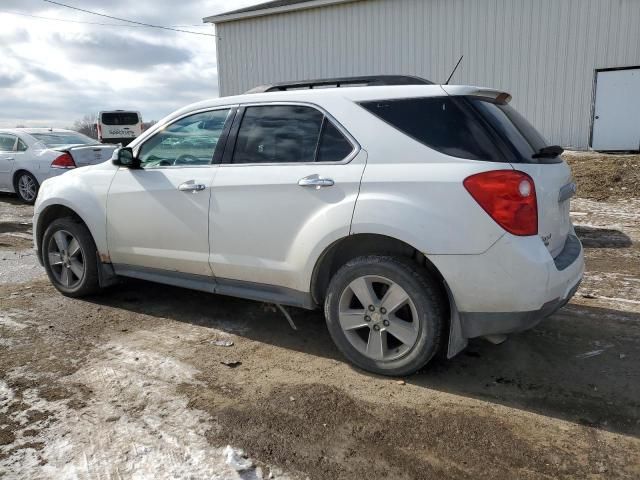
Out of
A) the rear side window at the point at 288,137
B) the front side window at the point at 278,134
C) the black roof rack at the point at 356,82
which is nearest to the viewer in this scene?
the rear side window at the point at 288,137

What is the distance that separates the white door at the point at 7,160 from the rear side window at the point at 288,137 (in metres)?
9.37

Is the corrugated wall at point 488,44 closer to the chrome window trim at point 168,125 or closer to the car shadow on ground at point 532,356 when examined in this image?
the car shadow on ground at point 532,356

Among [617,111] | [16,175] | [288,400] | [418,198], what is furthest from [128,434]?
[617,111]

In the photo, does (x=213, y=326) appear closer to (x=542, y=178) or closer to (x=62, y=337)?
(x=62, y=337)

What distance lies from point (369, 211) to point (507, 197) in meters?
0.78

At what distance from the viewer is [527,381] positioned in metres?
3.37

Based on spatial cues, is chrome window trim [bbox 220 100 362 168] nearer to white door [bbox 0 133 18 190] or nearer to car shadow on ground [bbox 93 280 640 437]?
car shadow on ground [bbox 93 280 640 437]

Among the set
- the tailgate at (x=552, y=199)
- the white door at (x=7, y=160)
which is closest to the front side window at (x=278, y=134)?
the tailgate at (x=552, y=199)

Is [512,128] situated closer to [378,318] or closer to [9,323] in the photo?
[378,318]

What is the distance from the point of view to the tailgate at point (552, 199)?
3.04 m

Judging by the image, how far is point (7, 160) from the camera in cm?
1135

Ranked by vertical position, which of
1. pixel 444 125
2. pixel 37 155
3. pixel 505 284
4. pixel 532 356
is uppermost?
pixel 444 125

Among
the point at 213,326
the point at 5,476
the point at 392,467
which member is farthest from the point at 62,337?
the point at 392,467

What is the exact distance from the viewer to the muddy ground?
2564 millimetres
